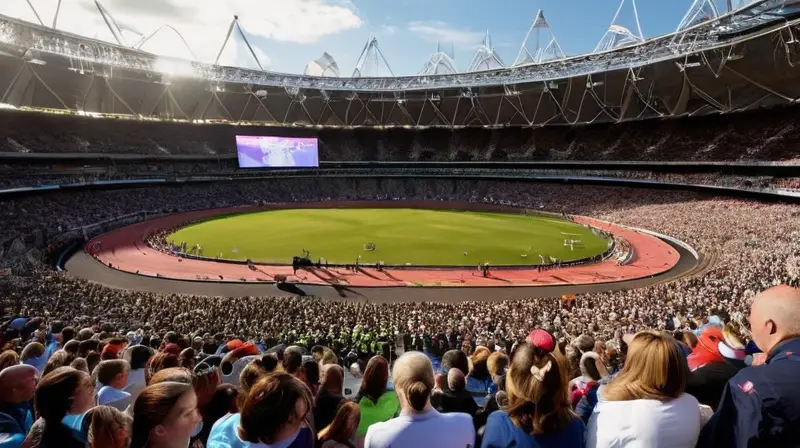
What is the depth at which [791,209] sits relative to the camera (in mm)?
38438

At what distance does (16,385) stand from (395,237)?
39.5m

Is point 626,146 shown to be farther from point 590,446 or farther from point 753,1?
point 590,446

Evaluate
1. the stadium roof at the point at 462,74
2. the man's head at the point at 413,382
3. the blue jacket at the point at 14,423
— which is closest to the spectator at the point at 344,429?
the man's head at the point at 413,382

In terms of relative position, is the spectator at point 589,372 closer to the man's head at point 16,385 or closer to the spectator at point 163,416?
the spectator at point 163,416

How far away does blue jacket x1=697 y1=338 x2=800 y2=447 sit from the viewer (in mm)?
2670

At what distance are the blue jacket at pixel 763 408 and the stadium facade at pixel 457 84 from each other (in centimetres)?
4915

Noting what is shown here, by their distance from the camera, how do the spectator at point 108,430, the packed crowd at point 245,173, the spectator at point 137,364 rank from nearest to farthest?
the spectator at point 108,430 < the spectator at point 137,364 < the packed crowd at point 245,173

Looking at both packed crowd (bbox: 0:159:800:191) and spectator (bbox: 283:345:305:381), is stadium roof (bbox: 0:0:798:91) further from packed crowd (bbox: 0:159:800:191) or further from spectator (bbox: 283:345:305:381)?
spectator (bbox: 283:345:305:381)

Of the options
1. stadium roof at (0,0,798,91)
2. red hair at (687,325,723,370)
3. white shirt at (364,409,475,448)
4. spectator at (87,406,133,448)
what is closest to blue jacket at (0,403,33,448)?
spectator at (87,406,133,448)

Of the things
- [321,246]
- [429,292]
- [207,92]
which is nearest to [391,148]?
[207,92]

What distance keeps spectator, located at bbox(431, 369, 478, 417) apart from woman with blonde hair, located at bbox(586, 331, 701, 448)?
1.36m

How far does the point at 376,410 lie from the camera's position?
14.5 ft

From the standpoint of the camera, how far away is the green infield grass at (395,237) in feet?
118

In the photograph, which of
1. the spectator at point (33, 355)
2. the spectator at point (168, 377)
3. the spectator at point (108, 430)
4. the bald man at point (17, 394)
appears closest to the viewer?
the spectator at point (108, 430)
